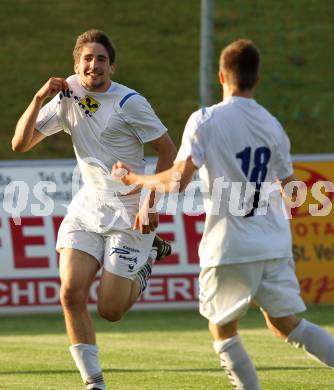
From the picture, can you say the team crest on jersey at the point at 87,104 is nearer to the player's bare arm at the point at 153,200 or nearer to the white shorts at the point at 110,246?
the player's bare arm at the point at 153,200

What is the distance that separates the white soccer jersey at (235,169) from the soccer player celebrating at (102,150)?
1527mm

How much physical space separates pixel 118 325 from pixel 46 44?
12484mm

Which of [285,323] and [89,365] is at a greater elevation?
[285,323]

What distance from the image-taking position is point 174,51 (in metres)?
24.2

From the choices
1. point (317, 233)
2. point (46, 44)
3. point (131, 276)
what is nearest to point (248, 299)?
point (131, 276)

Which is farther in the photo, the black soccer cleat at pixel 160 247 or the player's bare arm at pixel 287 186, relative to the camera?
the black soccer cleat at pixel 160 247

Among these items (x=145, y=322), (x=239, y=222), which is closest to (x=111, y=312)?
(x=239, y=222)

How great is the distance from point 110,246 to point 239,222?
1684mm

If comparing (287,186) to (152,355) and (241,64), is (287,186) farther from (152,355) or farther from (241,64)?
(152,355)

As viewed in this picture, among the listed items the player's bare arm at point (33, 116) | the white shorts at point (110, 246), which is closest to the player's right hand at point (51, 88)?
the player's bare arm at point (33, 116)

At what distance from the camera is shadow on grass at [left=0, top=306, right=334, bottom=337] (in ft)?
39.8

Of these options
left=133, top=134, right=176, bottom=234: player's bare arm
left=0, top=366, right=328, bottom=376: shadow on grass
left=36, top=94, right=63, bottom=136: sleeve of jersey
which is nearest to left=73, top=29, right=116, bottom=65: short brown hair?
left=36, top=94, right=63, bottom=136: sleeve of jersey

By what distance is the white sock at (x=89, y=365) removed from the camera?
24.5 feet

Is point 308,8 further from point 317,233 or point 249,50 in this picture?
point 249,50
